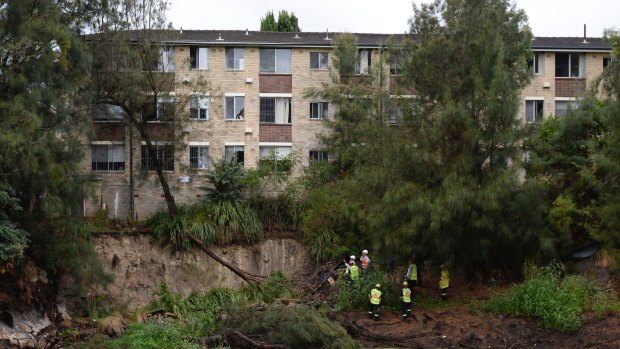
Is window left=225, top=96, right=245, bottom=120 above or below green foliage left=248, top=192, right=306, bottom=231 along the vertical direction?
above

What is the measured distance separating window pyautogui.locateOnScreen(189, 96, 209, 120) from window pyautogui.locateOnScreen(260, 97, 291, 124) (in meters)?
2.85

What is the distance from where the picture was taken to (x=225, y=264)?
3572 centimetres

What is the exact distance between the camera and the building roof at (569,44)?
144 feet

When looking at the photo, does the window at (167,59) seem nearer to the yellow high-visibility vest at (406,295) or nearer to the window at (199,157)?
the window at (199,157)

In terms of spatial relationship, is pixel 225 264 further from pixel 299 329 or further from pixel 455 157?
pixel 299 329

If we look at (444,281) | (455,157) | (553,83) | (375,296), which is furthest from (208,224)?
(553,83)

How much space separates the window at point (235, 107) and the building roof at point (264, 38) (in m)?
2.74

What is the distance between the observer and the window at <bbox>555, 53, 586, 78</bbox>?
4434 centimetres

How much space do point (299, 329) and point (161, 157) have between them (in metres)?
18.2

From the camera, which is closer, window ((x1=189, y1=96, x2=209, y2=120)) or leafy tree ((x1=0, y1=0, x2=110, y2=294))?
leafy tree ((x1=0, y1=0, x2=110, y2=294))

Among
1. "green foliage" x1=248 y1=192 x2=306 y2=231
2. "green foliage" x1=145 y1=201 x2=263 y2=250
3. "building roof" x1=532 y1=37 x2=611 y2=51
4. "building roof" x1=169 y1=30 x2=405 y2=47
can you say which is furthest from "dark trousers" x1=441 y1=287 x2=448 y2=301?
"building roof" x1=532 y1=37 x2=611 y2=51

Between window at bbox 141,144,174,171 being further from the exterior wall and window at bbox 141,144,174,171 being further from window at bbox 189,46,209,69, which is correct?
the exterior wall

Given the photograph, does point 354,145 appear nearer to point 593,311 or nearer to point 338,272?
point 338,272

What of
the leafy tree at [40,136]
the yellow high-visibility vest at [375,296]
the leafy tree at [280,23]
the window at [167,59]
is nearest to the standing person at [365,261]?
the yellow high-visibility vest at [375,296]
